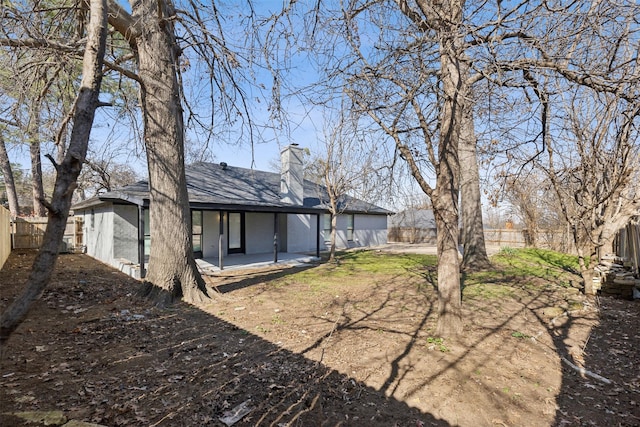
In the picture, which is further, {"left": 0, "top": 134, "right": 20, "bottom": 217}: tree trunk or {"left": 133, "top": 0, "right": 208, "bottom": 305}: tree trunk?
{"left": 0, "top": 134, "right": 20, "bottom": 217}: tree trunk

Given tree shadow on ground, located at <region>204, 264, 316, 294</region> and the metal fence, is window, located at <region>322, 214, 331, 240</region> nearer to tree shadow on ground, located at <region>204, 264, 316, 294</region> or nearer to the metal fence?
tree shadow on ground, located at <region>204, 264, 316, 294</region>

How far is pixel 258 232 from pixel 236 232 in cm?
112

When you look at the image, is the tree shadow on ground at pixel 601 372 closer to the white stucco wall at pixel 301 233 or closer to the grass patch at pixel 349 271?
the grass patch at pixel 349 271

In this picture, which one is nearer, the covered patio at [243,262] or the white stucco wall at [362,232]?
the covered patio at [243,262]

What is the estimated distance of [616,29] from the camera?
4.25 meters

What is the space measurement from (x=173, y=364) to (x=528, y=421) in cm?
378

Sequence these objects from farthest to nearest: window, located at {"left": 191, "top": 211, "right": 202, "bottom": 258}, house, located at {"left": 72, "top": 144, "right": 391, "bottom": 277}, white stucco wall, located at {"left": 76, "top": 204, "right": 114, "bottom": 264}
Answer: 1. window, located at {"left": 191, "top": 211, "right": 202, "bottom": 258}
2. white stucco wall, located at {"left": 76, "top": 204, "right": 114, "bottom": 264}
3. house, located at {"left": 72, "top": 144, "right": 391, "bottom": 277}

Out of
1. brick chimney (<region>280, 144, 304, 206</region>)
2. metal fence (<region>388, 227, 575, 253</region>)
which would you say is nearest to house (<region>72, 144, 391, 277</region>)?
brick chimney (<region>280, 144, 304, 206</region>)

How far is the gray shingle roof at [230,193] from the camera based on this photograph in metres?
9.73

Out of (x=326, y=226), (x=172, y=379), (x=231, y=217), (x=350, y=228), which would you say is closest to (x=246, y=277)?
(x=231, y=217)

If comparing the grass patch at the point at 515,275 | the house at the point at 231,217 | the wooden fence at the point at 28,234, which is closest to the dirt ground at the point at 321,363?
the grass patch at the point at 515,275

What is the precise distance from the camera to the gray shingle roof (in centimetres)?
973

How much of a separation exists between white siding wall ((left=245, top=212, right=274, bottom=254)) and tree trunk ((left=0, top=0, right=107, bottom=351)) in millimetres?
11757

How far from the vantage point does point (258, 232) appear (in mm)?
14617
